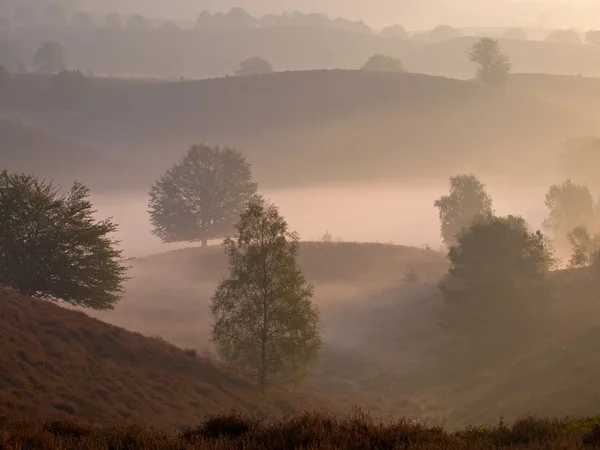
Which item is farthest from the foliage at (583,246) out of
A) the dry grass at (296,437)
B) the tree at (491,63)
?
the tree at (491,63)

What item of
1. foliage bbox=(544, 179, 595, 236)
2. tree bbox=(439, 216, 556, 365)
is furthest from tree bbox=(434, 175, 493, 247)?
tree bbox=(439, 216, 556, 365)

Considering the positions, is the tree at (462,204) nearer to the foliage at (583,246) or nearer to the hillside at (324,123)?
the foliage at (583,246)

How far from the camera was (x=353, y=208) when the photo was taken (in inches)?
5487

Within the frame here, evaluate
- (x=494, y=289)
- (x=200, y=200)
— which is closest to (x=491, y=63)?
(x=200, y=200)

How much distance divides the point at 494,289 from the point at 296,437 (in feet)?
131

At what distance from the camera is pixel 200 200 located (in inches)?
3812

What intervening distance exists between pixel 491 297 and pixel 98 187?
12340 centimetres

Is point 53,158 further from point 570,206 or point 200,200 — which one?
point 570,206

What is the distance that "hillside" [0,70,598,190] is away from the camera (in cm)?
15850

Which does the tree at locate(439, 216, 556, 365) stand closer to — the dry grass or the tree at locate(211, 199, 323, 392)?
the tree at locate(211, 199, 323, 392)

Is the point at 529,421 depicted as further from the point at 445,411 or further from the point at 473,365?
the point at 473,365

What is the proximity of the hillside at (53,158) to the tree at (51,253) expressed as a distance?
381ft

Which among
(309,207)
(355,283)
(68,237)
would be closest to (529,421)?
(68,237)

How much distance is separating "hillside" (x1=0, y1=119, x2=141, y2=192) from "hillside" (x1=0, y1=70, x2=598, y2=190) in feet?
22.2
